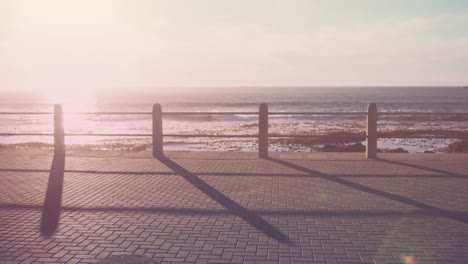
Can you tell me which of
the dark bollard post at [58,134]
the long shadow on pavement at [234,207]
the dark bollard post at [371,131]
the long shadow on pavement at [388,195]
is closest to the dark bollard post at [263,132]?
the long shadow on pavement at [388,195]

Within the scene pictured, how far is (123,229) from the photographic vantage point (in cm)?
558

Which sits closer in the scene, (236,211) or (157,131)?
(236,211)

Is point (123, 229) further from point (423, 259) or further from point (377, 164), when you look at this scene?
point (377, 164)

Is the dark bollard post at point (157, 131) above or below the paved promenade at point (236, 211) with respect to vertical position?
above

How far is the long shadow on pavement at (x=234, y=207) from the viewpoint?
5.41m

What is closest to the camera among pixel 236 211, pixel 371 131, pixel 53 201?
pixel 236 211

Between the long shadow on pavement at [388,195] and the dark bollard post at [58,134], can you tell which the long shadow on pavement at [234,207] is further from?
the dark bollard post at [58,134]

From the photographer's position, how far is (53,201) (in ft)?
22.8

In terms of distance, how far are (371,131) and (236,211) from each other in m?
5.85

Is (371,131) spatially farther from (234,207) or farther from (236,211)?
(236,211)

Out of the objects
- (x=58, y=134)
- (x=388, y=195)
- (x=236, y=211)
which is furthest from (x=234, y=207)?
(x=58, y=134)

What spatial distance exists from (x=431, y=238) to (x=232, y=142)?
2238 centimetres

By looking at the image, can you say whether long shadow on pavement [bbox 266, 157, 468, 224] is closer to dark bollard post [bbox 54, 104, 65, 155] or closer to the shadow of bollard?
the shadow of bollard

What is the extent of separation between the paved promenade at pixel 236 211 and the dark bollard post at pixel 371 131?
67 centimetres
